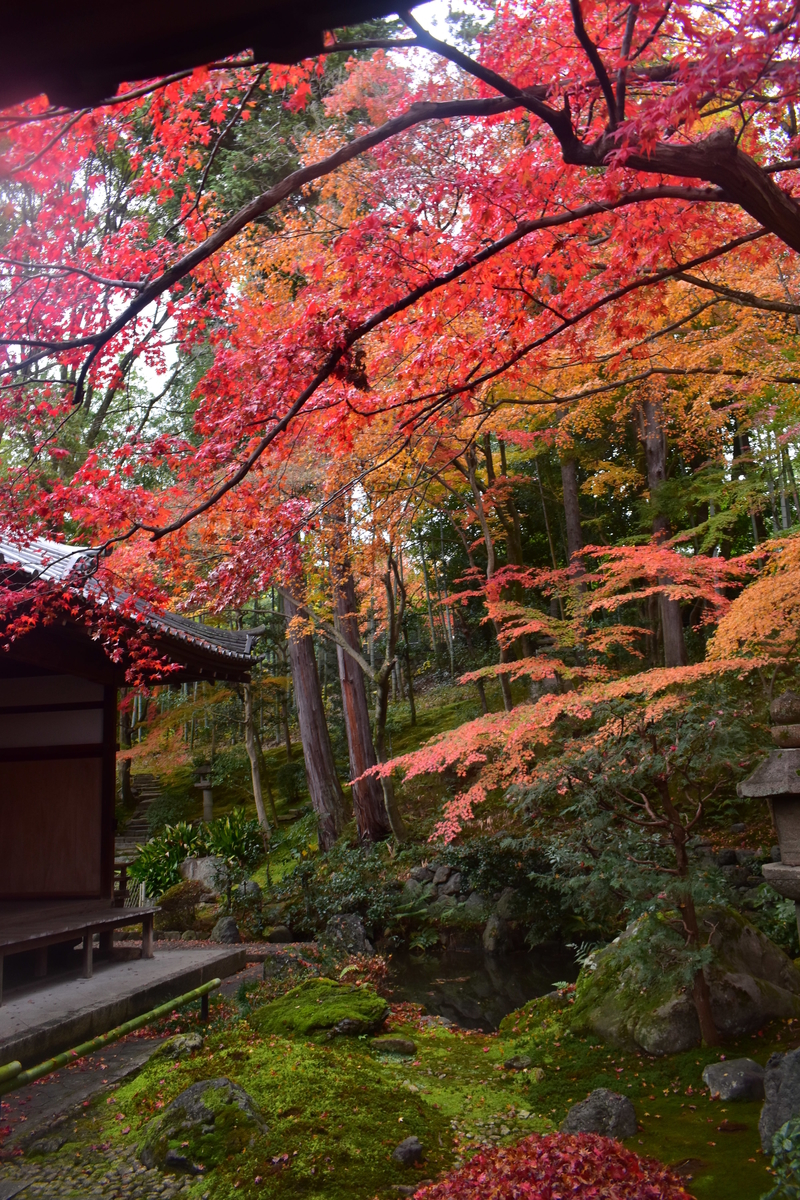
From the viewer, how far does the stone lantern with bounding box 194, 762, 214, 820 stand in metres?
19.8

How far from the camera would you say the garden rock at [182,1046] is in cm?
505

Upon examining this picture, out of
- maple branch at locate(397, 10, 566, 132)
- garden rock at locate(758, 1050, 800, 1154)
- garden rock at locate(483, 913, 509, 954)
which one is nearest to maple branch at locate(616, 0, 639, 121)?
maple branch at locate(397, 10, 566, 132)

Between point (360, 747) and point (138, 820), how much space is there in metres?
9.90

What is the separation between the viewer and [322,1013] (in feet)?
19.2

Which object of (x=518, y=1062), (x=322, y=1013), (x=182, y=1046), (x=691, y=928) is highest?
(x=691, y=928)

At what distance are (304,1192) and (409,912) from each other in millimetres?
8187

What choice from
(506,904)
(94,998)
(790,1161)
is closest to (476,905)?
(506,904)

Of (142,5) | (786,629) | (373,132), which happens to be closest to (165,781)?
(786,629)

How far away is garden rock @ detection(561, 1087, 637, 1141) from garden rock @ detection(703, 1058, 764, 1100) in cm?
66

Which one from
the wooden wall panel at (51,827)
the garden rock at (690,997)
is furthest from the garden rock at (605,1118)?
the wooden wall panel at (51,827)

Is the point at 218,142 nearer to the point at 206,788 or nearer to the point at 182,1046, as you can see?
the point at 182,1046

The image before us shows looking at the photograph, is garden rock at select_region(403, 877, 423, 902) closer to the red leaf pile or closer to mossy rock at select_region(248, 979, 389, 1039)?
mossy rock at select_region(248, 979, 389, 1039)

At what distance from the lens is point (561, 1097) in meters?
4.87

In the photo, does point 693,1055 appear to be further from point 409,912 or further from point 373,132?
point 409,912
